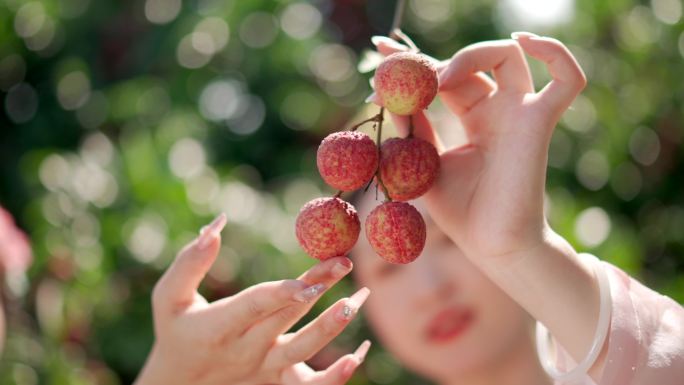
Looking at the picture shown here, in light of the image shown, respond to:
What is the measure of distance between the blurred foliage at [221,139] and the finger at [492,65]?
2.99 ft

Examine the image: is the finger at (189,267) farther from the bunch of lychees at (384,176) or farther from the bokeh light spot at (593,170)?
the bokeh light spot at (593,170)

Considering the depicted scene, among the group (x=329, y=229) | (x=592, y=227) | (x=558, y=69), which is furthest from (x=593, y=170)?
(x=329, y=229)

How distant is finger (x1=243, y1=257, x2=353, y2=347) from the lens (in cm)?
67

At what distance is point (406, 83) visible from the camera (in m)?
0.68

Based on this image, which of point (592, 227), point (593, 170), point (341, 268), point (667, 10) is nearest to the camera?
point (341, 268)

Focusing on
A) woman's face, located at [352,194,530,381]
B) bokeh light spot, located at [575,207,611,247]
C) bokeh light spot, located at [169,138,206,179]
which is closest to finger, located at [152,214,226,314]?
woman's face, located at [352,194,530,381]

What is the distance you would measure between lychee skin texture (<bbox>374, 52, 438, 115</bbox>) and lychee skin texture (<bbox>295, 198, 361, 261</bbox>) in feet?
0.27

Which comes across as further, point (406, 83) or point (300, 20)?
point (300, 20)

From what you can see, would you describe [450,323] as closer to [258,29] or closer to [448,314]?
[448,314]

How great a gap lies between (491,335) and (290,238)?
649mm

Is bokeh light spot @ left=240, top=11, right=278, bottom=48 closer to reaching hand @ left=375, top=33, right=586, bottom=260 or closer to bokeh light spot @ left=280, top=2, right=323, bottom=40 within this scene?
bokeh light spot @ left=280, top=2, right=323, bottom=40

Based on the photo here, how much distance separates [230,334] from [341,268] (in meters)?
0.15

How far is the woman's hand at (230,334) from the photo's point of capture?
729mm

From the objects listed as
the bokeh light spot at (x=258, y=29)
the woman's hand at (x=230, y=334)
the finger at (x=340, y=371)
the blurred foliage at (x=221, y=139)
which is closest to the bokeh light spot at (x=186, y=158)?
the blurred foliage at (x=221, y=139)
